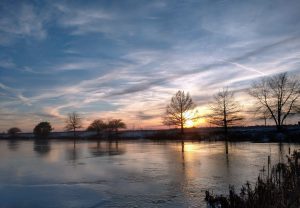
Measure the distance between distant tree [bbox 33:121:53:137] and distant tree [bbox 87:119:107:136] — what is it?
53.4 ft

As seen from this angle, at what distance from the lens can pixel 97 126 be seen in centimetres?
10406

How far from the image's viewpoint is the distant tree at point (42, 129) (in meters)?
107

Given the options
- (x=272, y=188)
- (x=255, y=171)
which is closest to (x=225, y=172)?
(x=255, y=171)

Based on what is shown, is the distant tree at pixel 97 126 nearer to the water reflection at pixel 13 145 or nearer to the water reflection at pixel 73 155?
the water reflection at pixel 13 145

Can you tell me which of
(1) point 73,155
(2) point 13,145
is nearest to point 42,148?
(1) point 73,155

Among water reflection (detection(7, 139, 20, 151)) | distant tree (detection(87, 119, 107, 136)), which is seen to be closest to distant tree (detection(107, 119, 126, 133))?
distant tree (detection(87, 119, 107, 136))

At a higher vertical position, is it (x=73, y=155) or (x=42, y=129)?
(x=42, y=129)

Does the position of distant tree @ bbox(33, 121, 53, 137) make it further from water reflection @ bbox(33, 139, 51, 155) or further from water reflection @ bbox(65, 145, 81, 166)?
water reflection @ bbox(65, 145, 81, 166)

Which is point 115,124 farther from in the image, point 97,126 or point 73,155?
point 73,155

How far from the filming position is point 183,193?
9.62 m

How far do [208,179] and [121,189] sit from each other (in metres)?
3.82

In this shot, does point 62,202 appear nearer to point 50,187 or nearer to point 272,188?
point 50,187

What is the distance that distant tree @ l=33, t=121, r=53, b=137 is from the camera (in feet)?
351

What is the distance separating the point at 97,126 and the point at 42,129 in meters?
22.6
